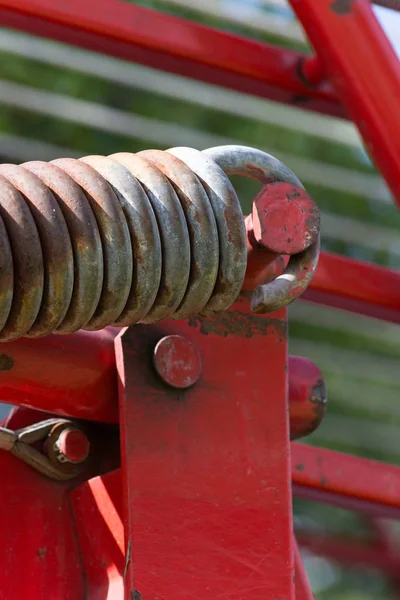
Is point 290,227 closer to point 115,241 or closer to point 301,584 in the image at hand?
point 115,241

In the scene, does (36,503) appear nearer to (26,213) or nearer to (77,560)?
(77,560)

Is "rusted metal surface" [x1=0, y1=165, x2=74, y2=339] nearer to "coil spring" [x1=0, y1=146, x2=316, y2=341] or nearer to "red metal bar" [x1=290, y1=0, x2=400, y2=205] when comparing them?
"coil spring" [x1=0, y1=146, x2=316, y2=341]

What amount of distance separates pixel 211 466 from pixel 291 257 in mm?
195

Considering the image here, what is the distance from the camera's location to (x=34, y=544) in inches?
41.6

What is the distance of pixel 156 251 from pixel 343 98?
36.6 inches

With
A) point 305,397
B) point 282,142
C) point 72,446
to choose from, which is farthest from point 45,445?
point 282,142

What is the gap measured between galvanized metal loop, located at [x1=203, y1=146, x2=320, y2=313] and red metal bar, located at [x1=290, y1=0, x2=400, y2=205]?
0.69 m

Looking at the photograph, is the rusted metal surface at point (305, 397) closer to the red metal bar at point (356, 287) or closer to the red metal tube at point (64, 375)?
the red metal tube at point (64, 375)

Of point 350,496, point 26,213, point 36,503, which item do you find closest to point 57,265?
point 26,213

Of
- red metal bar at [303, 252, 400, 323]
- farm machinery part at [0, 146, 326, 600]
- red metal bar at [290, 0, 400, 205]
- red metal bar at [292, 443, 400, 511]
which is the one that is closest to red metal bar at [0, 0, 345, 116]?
red metal bar at [290, 0, 400, 205]

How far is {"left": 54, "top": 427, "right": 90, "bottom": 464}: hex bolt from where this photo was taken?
1067mm

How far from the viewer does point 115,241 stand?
0.81 meters

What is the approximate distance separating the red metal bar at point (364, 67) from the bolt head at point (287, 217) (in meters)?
0.69

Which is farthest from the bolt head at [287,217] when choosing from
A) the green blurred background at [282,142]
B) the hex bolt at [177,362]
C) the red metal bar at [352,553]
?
the red metal bar at [352,553]
